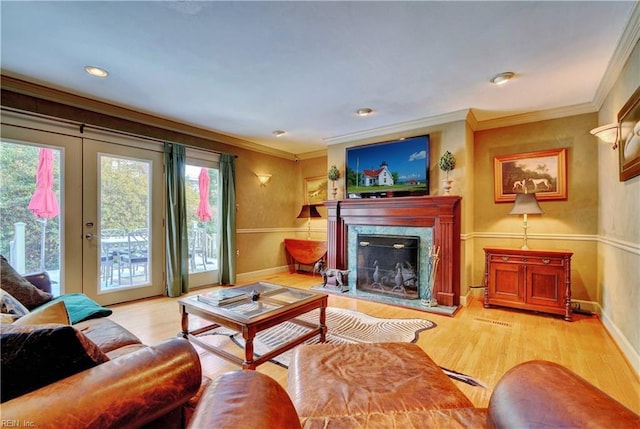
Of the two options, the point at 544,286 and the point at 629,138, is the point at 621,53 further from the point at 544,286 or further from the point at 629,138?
the point at 544,286

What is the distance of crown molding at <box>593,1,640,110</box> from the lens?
1.91 metres

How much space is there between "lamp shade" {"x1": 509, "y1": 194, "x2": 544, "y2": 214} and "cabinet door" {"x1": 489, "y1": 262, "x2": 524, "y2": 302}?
25.2 inches

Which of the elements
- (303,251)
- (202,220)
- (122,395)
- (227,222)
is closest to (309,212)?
(303,251)

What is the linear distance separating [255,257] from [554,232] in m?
4.43

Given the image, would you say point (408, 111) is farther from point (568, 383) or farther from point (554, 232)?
Answer: point (568, 383)

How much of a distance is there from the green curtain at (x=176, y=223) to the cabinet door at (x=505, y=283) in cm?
399

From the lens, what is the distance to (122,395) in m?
0.79

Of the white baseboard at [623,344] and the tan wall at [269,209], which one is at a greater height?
the tan wall at [269,209]

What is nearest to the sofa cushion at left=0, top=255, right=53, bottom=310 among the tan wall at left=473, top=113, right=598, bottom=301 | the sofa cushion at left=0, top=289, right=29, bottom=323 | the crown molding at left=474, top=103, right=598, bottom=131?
the sofa cushion at left=0, top=289, right=29, bottom=323

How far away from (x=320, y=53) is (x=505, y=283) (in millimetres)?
3192

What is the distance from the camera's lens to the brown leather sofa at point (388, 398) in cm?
72

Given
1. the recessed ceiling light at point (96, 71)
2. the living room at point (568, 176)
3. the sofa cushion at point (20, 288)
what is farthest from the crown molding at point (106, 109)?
the sofa cushion at point (20, 288)

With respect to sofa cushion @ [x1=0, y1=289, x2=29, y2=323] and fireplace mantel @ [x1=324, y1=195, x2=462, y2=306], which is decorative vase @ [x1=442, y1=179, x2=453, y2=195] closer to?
fireplace mantel @ [x1=324, y1=195, x2=462, y2=306]

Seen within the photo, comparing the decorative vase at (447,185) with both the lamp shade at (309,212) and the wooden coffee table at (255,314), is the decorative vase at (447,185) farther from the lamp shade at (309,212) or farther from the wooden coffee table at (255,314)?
the lamp shade at (309,212)
